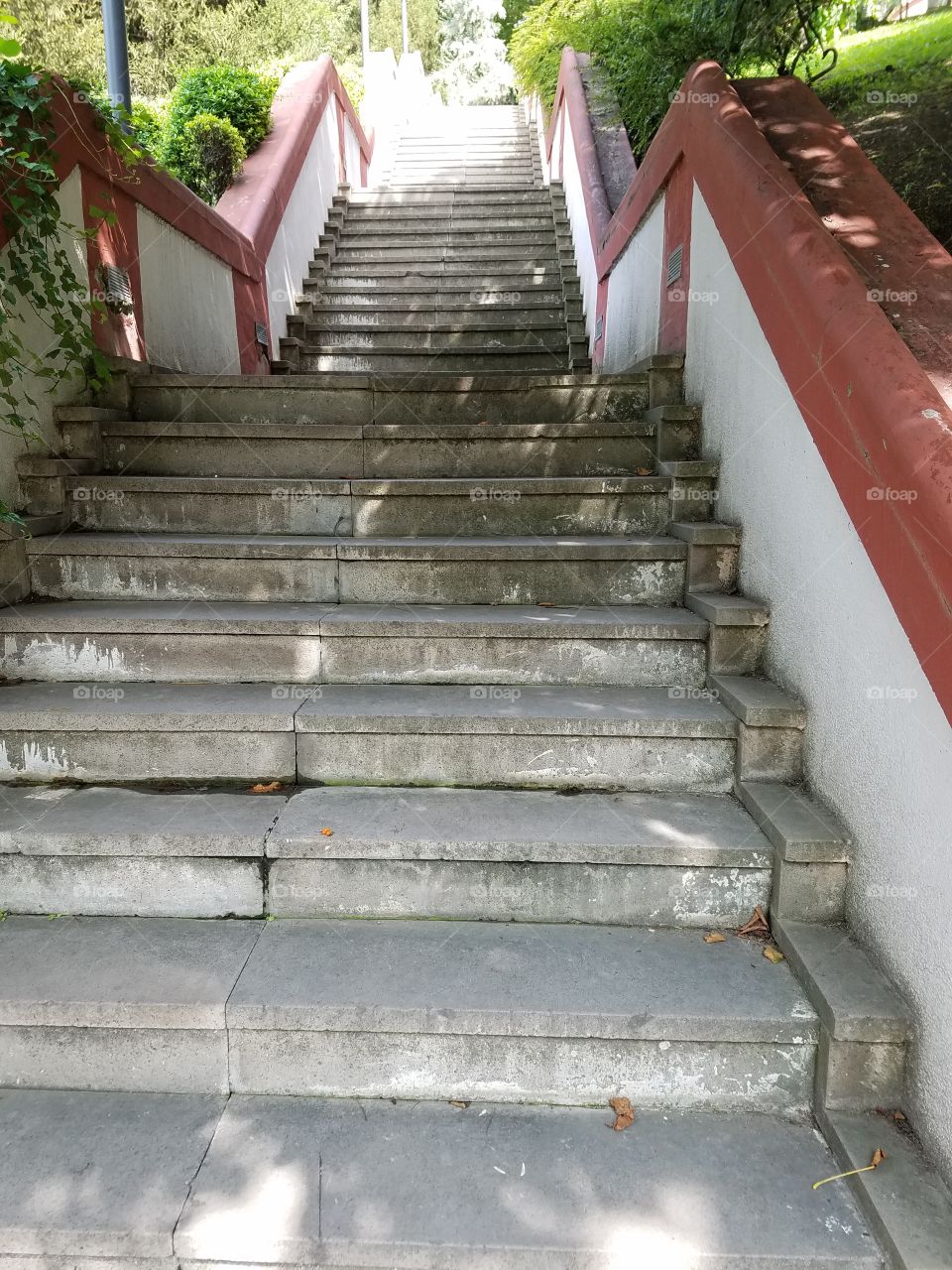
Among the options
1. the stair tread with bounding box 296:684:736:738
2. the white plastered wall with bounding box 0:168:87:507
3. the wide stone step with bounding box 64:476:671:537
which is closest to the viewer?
the stair tread with bounding box 296:684:736:738

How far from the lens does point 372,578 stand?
3094mm

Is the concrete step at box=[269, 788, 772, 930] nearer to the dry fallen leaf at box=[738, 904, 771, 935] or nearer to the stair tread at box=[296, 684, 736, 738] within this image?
the dry fallen leaf at box=[738, 904, 771, 935]

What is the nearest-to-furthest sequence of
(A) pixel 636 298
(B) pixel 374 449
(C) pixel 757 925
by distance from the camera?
(C) pixel 757 925
(B) pixel 374 449
(A) pixel 636 298

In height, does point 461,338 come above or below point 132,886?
above

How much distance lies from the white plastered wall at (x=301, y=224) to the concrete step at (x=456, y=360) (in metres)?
0.79

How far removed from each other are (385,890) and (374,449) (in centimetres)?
223

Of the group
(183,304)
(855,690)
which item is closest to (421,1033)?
(855,690)

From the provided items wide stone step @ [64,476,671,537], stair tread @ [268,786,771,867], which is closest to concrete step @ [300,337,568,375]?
wide stone step @ [64,476,671,537]

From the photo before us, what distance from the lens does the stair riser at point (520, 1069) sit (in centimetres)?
182

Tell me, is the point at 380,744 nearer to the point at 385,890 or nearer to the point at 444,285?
the point at 385,890

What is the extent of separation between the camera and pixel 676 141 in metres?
3.70

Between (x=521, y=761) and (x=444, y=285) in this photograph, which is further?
(x=444, y=285)

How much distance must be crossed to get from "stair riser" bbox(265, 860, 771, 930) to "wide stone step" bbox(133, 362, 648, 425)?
8.53 feet

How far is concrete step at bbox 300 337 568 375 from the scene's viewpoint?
252 inches
